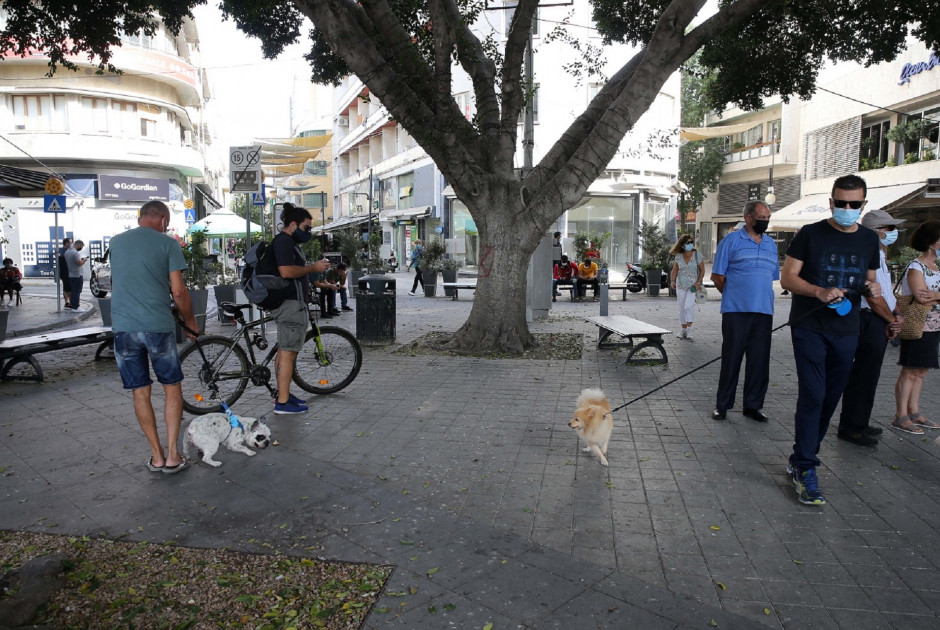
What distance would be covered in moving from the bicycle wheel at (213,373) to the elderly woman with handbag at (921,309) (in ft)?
18.7

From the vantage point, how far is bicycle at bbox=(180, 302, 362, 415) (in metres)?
6.12

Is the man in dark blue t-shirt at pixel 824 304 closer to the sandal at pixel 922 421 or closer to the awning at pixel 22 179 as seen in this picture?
the sandal at pixel 922 421

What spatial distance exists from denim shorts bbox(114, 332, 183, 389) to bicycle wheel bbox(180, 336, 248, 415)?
4.41 feet

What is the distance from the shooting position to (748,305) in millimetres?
5902

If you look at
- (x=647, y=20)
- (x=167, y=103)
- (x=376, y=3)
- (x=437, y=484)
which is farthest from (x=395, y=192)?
(x=437, y=484)

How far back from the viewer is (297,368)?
6.86 metres

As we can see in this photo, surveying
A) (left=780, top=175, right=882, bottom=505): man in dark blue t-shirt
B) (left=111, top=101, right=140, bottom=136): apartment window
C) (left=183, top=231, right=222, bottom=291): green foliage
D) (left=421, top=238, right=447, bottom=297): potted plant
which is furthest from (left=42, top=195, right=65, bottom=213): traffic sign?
(left=111, top=101, right=140, bottom=136): apartment window

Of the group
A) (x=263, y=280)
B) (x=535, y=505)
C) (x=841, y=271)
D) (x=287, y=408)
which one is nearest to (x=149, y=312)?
(x=263, y=280)

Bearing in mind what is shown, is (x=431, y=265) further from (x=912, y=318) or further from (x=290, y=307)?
(x=912, y=318)

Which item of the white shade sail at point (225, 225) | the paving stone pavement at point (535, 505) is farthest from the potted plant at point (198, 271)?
the white shade sail at point (225, 225)

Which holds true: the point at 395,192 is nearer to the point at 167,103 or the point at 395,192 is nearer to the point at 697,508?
the point at 167,103

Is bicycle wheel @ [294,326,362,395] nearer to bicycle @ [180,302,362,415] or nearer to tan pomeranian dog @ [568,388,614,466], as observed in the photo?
bicycle @ [180,302,362,415]

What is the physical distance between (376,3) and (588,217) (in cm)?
2555

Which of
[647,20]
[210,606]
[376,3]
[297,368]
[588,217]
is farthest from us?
[588,217]
